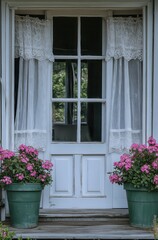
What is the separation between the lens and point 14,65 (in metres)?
4.50

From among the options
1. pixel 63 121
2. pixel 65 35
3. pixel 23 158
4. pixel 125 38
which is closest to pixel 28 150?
pixel 23 158

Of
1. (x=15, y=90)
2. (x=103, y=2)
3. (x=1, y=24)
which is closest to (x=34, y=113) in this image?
(x=15, y=90)

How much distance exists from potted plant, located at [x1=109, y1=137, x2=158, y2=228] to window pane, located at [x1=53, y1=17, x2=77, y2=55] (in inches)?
49.1

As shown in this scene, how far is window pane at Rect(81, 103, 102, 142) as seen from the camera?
4602 mm

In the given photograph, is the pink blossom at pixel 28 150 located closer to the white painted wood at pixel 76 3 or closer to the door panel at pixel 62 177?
the door panel at pixel 62 177

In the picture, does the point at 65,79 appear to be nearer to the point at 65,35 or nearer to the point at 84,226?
the point at 65,35

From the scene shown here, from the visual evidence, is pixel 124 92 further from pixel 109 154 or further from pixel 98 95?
pixel 109 154

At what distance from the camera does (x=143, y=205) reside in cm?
402

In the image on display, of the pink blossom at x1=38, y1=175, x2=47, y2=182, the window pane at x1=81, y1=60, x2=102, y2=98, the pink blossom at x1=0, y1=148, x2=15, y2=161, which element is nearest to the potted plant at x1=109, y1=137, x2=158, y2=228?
the pink blossom at x1=38, y1=175, x2=47, y2=182

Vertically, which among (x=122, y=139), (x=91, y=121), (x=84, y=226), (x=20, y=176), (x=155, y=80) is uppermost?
(x=155, y=80)

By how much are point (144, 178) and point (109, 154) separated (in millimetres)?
674

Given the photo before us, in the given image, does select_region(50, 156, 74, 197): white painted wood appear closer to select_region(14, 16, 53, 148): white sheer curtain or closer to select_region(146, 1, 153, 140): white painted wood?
select_region(14, 16, 53, 148): white sheer curtain

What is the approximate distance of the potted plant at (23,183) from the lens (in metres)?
3.98

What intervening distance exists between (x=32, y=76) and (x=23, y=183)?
1132mm
